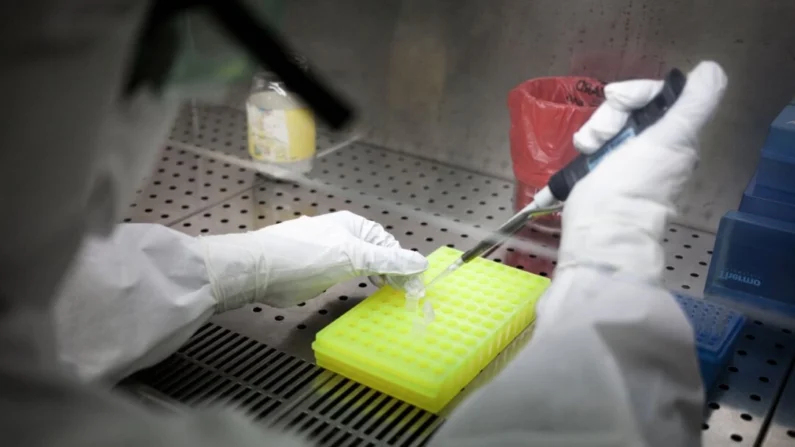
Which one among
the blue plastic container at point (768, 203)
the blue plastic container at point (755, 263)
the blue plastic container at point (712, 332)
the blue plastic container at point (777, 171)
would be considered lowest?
the blue plastic container at point (712, 332)

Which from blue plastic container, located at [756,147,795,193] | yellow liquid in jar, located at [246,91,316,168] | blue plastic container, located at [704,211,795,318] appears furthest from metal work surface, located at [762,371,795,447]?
yellow liquid in jar, located at [246,91,316,168]

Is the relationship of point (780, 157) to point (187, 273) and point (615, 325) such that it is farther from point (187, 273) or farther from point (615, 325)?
point (187, 273)

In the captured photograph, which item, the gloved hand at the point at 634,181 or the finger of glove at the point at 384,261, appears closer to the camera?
the gloved hand at the point at 634,181

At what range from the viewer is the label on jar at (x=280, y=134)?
1480 mm

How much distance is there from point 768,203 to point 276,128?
2.89 ft

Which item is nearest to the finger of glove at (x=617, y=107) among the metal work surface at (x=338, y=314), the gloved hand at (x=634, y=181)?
the gloved hand at (x=634, y=181)

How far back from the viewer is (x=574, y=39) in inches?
54.3

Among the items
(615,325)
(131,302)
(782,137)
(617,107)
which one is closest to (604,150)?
(617,107)

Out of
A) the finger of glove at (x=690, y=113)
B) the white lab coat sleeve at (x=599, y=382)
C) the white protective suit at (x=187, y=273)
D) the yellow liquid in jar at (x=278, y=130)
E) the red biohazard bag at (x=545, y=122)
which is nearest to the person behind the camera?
the white protective suit at (x=187, y=273)

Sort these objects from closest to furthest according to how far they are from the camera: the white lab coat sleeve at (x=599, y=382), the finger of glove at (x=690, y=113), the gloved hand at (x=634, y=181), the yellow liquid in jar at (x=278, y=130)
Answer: the white lab coat sleeve at (x=599, y=382) → the gloved hand at (x=634, y=181) → the finger of glove at (x=690, y=113) → the yellow liquid in jar at (x=278, y=130)

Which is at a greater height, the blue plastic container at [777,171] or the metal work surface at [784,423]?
the blue plastic container at [777,171]

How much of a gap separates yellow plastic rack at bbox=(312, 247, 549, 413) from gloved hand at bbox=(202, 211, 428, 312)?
0.05 meters

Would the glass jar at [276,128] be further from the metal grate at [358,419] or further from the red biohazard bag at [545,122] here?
the metal grate at [358,419]

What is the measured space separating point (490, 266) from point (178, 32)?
80 centimetres
